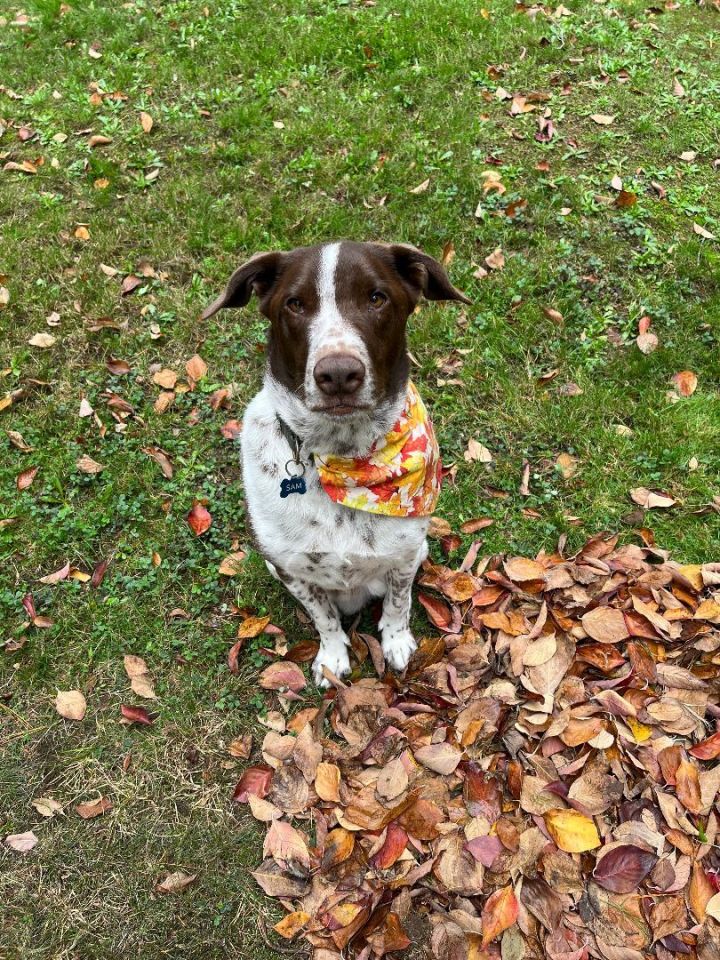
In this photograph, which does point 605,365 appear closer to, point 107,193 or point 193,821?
point 193,821

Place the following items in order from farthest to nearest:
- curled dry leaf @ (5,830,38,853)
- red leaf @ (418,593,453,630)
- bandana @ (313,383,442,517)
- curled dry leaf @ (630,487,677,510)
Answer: curled dry leaf @ (630,487,677,510), red leaf @ (418,593,453,630), curled dry leaf @ (5,830,38,853), bandana @ (313,383,442,517)

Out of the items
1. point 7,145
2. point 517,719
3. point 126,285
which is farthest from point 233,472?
point 7,145

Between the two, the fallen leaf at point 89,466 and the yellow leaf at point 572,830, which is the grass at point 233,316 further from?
the yellow leaf at point 572,830

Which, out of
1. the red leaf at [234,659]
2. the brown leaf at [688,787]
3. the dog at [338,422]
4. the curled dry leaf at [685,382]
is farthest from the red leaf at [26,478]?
the curled dry leaf at [685,382]

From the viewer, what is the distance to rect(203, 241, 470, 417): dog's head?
2.68 metres

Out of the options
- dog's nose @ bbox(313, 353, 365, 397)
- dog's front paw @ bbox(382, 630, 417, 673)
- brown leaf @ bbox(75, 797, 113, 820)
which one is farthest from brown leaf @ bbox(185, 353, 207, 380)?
brown leaf @ bbox(75, 797, 113, 820)

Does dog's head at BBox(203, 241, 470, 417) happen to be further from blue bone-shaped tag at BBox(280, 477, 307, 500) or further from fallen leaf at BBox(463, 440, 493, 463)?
fallen leaf at BBox(463, 440, 493, 463)

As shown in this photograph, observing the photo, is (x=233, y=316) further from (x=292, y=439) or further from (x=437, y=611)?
(x=437, y=611)

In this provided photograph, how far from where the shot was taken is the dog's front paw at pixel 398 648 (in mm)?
3830

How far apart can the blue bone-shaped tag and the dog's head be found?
42 cm

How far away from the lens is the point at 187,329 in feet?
17.2

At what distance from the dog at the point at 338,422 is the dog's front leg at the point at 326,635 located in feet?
0.27

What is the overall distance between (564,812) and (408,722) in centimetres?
84

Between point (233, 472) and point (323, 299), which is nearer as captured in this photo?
point (323, 299)
